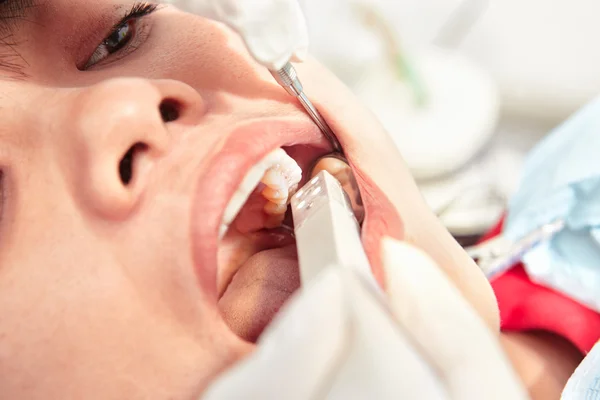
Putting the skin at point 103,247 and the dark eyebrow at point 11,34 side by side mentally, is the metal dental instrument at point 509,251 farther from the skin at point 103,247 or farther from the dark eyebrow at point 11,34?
the dark eyebrow at point 11,34

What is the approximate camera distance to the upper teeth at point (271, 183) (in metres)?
0.46

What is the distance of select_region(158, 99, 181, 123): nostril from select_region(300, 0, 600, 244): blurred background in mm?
527

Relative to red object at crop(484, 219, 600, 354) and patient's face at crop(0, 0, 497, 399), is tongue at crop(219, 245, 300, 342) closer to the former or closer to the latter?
patient's face at crop(0, 0, 497, 399)

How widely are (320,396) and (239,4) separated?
11.0 inches

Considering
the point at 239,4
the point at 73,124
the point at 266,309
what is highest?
the point at 239,4

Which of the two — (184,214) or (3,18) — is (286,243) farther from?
(3,18)

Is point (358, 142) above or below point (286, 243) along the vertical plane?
above

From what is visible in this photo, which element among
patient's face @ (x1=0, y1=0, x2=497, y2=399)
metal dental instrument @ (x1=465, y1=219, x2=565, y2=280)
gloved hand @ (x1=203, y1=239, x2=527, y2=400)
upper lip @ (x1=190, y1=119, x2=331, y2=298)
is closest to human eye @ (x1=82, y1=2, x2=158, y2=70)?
patient's face @ (x1=0, y1=0, x2=497, y2=399)

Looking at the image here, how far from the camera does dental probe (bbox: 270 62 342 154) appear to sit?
0.48m

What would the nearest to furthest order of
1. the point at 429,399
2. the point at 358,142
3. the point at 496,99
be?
the point at 429,399, the point at 358,142, the point at 496,99

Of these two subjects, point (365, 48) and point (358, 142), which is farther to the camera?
point (365, 48)

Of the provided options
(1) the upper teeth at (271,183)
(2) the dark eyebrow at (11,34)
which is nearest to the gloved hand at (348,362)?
(1) the upper teeth at (271,183)

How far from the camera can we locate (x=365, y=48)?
114cm

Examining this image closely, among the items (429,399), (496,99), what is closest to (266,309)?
(429,399)
